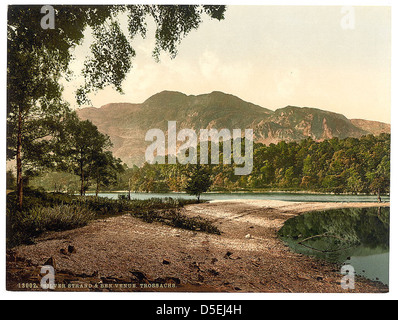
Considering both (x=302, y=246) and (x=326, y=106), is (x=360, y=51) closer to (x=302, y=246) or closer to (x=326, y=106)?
(x=326, y=106)

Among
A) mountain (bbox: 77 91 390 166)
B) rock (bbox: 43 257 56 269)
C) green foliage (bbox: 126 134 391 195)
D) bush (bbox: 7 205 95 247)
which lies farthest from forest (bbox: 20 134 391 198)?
rock (bbox: 43 257 56 269)

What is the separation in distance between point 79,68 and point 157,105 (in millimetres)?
1922

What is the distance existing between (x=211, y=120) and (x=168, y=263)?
10.0 ft

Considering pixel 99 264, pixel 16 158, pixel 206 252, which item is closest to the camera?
pixel 99 264

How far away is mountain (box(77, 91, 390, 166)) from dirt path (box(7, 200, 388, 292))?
5.53 feet

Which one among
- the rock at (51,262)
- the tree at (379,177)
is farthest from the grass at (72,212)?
the tree at (379,177)

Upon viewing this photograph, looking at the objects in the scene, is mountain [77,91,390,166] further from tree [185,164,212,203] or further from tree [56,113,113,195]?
tree [185,164,212,203]

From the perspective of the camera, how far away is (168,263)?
194 inches

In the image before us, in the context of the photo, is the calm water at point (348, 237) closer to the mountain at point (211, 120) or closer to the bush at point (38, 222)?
the mountain at point (211, 120)

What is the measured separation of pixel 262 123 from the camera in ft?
18.1

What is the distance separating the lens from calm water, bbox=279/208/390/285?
5.21 m

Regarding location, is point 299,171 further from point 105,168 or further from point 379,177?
point 105,168
